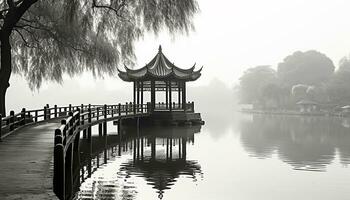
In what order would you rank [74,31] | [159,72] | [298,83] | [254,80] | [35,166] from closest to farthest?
1. [35,166]
2. [74,31]
3. [159,72]
4. [298,83]
5. [254,80]

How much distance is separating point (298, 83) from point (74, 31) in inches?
2691

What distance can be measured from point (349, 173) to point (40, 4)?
15687mm

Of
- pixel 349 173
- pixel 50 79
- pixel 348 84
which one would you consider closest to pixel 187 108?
pixel 50 79

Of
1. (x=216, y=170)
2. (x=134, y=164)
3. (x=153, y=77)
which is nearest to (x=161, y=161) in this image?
(x=134, y=164)

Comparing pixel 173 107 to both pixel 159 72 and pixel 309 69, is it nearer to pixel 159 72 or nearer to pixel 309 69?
pixel 159 72

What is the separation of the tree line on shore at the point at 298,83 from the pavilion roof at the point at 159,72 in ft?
112

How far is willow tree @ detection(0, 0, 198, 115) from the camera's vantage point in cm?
1919

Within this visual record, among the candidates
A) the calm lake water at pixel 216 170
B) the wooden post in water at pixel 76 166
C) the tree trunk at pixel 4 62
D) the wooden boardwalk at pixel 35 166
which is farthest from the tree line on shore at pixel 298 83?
the wooden boardwalk at pixel 35 166

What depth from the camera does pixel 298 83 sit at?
85.1 meters

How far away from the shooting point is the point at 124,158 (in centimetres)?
1956

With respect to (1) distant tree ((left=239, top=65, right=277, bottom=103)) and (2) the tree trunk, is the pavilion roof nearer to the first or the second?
(2) the tree trunk

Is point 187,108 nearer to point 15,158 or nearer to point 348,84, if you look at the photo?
point 15,158

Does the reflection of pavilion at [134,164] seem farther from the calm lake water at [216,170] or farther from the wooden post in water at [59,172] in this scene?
the wooden post in water at [59,172]

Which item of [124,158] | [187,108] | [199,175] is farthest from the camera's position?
[187,108]
